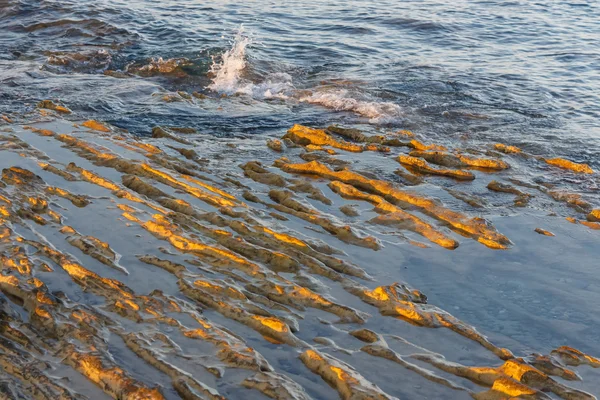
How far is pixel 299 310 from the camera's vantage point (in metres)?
4.98

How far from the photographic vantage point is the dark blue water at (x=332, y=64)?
35.4 feet

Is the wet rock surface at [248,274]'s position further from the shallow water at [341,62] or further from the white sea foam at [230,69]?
the white sea foam at [230,69]

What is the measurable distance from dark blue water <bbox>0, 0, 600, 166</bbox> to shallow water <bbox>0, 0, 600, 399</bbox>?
0.19ft

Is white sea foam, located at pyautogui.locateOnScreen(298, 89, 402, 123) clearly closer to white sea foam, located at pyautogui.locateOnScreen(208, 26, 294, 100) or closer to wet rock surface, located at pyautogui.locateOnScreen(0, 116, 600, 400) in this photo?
white sea foam, located at pyautogui.locateOnScreen(208, 26, 294, 100)

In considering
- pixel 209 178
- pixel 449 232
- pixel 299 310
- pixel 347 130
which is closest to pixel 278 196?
pixel 209 178

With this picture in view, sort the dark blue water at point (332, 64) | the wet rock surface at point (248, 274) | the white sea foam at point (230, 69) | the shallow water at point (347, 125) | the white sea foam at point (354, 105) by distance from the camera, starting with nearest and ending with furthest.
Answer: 1. the wet rock surface at point (248, 274)
2. the shallow water at point (347, 125)
3. the dark blue water at point (332, 64)
4. the white sea foam at point (354, 105)
5. the white sea foam at point (230, 69)

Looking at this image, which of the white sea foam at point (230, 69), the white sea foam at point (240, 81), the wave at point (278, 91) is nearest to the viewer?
the wave at point (278, 91)

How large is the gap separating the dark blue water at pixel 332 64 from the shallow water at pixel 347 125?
0.19 feet

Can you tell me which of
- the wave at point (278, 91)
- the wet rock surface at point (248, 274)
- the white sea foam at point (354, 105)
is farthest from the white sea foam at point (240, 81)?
the wet rock surface at point (248, 274)

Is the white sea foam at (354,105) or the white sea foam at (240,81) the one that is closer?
the white sea foam at (354,105)

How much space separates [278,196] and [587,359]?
3466 millimetres

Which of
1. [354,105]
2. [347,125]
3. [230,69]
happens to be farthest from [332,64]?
[347,125]

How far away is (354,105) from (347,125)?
109cm

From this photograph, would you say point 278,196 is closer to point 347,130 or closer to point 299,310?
point 299,310
